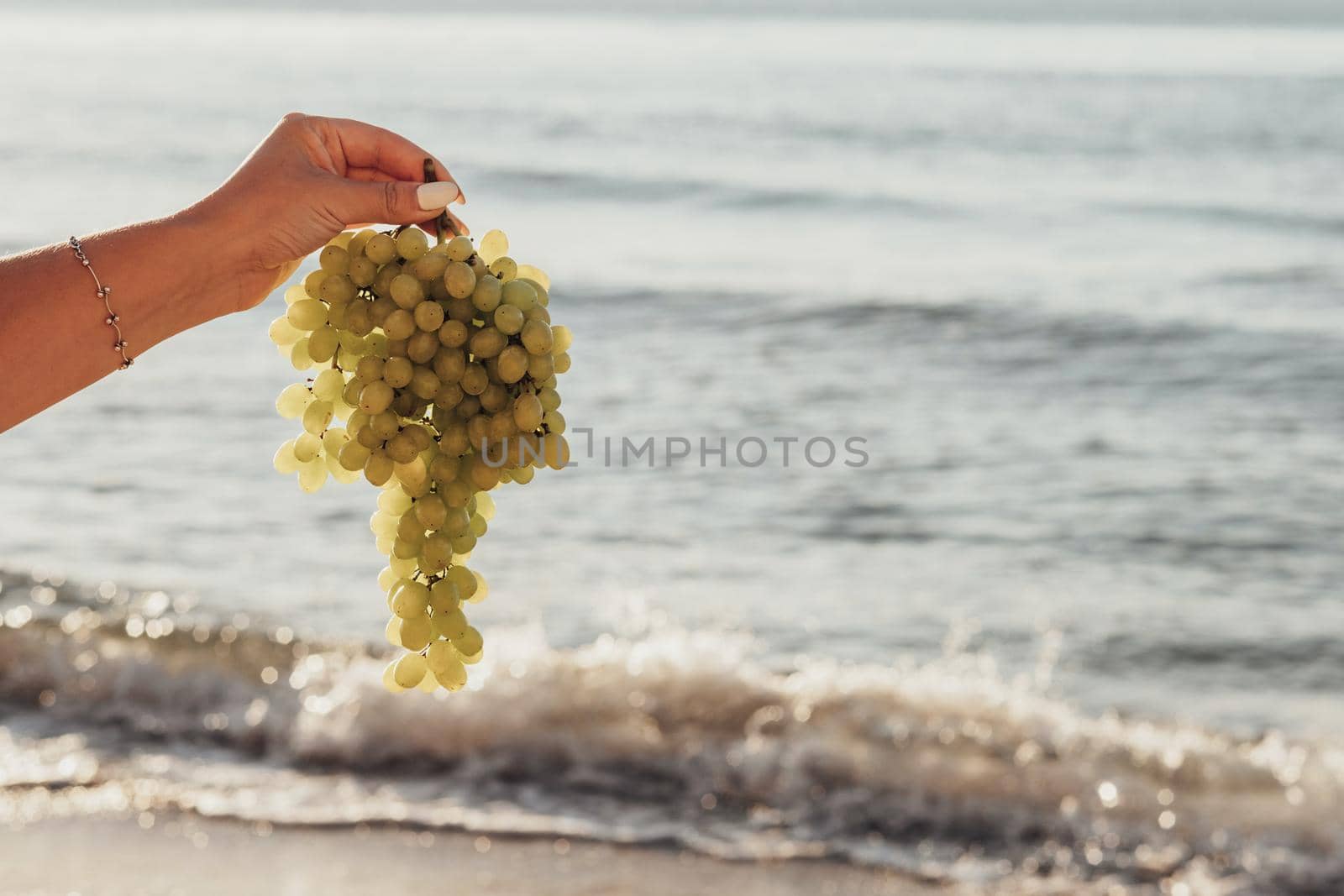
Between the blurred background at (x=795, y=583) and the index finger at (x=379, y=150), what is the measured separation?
256cm

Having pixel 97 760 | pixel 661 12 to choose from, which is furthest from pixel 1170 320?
pixel 661 12

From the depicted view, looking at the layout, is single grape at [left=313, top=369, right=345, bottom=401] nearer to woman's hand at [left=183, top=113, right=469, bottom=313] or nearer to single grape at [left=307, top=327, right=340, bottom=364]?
single grape at [left=307, top=327, right=340, bottom=364]

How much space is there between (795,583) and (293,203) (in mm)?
4944

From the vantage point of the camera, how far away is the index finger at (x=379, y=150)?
1787 mm

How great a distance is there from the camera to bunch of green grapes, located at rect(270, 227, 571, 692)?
1605 mm

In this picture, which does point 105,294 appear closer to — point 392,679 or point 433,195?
point 433,195

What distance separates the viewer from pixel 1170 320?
35.5ft

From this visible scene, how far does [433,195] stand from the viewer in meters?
1.67

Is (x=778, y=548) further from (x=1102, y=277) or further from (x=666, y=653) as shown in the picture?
(x=1102, y=277)

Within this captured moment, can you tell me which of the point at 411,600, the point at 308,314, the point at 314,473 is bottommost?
the point at 411,600

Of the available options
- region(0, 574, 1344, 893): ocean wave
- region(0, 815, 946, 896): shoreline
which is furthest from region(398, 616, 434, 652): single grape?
region(0, 574, 1344, 893): ocean wave

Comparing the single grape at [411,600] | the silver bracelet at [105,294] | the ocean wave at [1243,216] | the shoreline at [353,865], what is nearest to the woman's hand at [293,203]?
the silver bracelet at [105,294]

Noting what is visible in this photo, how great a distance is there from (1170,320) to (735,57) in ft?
103

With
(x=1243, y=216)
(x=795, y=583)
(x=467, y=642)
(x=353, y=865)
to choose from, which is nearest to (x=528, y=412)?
(x=467, y=642)
